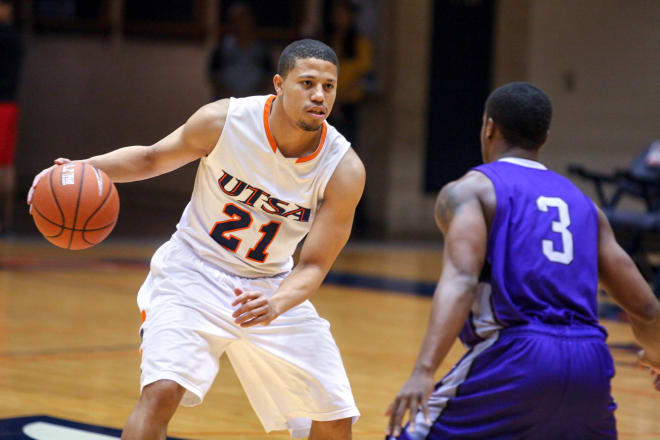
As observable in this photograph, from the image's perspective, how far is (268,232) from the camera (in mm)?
3691

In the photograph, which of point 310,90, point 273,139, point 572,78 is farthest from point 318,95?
point 572,78

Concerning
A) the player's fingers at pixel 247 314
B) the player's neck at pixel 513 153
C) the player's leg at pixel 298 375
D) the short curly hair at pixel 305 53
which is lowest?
the player's leg at pixel 298 375

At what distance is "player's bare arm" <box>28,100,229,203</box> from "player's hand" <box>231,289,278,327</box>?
630 mm

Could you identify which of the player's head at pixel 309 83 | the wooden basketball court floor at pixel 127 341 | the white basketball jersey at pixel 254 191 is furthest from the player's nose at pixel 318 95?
the wooden basketball court floor at pixel 127 341

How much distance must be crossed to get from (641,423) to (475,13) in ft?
32.5

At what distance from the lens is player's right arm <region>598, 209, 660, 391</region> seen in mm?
2930

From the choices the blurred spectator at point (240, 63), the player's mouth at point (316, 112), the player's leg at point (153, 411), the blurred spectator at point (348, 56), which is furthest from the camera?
the blurred spectator at point (348, 56)

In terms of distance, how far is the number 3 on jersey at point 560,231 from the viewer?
2752 millimetres

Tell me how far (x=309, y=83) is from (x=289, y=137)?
219mm

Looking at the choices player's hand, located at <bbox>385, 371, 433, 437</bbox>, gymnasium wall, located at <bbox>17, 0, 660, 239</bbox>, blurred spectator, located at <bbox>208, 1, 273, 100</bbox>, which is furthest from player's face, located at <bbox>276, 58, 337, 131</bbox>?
gymnasium wall, located at <bbox>17, 0, 660, 239</bbox>

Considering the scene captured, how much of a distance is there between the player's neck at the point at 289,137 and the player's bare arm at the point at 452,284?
3.17 feet

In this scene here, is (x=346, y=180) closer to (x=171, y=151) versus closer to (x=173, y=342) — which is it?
(x=171, y=151)

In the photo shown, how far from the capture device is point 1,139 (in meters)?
10.7

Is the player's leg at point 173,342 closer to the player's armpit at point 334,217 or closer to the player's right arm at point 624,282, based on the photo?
the player's armpit at point 334,217
